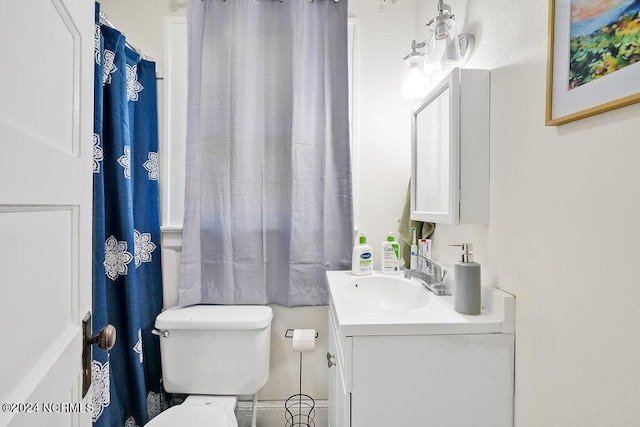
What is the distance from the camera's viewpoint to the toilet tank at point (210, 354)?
4.38 ft

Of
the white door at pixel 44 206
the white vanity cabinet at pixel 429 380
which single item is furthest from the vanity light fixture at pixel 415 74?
the white door at pixel 44 206

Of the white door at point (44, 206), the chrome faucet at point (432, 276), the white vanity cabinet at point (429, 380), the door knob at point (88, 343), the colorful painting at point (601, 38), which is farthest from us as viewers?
the chrome faucet at point (432, 276)

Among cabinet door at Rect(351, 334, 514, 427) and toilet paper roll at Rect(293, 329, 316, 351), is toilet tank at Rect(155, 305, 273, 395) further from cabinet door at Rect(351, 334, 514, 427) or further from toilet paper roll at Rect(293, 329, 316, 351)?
cabinet door at Rect(351, 334, 514, 427)

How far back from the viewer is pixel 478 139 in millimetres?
943

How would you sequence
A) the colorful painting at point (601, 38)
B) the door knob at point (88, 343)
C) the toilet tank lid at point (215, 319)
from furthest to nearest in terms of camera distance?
the toilet tank lid at point (215, 319) → the door knob at point (88, 343) → the colorful painting at point (601, 38)

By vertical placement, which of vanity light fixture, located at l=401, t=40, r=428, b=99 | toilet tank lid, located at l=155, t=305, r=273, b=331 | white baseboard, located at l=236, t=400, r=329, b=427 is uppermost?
vanity light fixture, located at l=401, t=40, r=428, b=99

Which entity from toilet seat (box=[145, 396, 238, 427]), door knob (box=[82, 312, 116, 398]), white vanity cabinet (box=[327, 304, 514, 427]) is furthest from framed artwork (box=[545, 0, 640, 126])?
toilet seat (box=[145, 396, 238, 427])

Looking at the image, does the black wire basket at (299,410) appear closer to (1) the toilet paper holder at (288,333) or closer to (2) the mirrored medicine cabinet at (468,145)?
(1) the toilet paper holder at (288,333)

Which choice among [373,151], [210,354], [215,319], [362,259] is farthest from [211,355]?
[373,151]

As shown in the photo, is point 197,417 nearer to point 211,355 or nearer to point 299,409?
point 211,355

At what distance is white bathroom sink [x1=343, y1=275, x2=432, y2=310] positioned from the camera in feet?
3.88

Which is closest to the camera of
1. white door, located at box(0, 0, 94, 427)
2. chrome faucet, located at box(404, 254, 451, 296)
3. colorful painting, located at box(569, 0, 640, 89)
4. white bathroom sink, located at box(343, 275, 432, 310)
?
white door, located at box(0, 0, 94, 427)

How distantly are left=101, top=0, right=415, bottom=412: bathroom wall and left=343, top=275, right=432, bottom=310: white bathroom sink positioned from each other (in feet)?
1.00

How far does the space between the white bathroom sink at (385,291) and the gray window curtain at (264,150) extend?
0.78 feet
